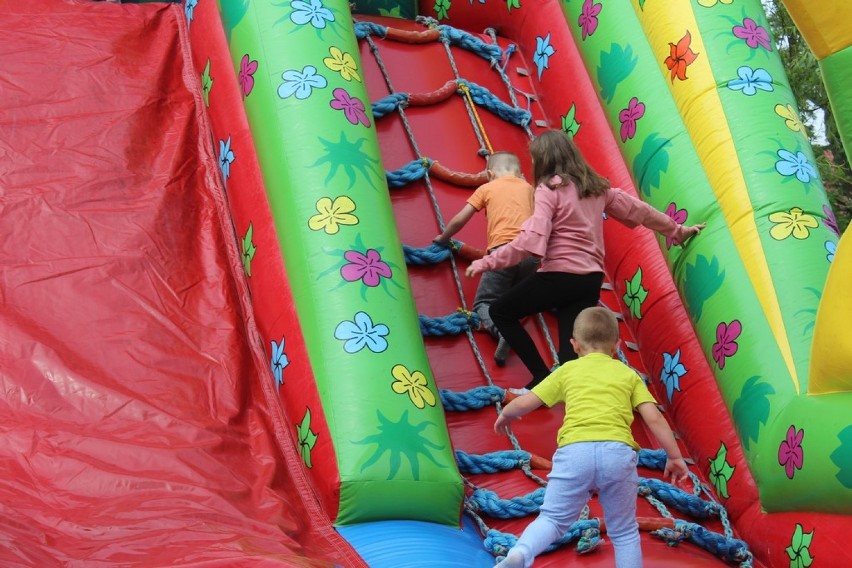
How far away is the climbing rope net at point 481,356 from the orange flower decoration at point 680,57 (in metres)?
0.69

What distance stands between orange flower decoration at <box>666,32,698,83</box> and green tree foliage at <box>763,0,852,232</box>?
405 cm

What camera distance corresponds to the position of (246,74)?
359 cm

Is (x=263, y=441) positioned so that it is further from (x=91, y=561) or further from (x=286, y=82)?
(x=286, y=82)

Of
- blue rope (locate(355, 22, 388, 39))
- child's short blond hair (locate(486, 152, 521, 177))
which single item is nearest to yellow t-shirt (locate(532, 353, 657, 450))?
child's short blond hair (locate(486, 152, 521, 177))

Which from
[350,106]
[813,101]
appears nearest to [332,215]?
[350,106]

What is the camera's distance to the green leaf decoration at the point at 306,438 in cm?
288

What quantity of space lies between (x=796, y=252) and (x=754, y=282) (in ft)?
0.46

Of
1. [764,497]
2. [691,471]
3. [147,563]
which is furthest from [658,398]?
[147,563]

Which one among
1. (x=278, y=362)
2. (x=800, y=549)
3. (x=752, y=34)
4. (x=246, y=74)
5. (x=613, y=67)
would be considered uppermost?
(x=246, y=74)

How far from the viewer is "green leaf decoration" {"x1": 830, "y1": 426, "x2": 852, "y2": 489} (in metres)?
2.61

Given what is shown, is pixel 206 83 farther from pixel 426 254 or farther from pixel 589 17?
pixel 589 17

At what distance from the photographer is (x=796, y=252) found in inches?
→ 124

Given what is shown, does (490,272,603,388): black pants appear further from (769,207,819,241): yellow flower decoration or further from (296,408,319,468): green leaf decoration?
(296,408,319,468): green leaf decoration

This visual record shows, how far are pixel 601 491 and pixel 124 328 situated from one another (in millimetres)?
1403
